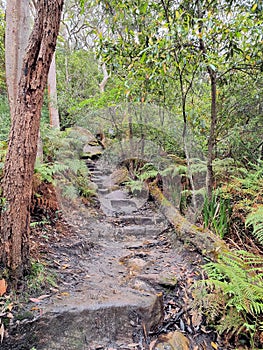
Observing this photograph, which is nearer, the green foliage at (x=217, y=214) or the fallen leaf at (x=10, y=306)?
the fallen leaf at (x=10, y=306)

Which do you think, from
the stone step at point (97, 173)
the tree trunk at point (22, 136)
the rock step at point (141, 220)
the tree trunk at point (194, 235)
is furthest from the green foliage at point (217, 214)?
the stone step at point (97, 173)

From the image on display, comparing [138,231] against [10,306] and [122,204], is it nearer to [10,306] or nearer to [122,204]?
[122,204]

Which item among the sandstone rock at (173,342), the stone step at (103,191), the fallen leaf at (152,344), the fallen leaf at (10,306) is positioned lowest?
the fallen leaf at (152,344)

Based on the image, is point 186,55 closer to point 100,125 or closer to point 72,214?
point 72,214

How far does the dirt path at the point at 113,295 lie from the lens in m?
1.55

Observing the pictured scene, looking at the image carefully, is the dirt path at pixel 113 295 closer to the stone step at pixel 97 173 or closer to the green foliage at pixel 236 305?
the green foliage at pixel 236 305

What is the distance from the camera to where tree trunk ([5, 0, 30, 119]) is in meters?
2.79

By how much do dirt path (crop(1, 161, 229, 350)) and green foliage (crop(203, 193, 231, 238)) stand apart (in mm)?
438

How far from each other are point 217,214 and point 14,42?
130 inches

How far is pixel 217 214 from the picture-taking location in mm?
3166

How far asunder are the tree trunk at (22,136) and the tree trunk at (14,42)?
1.23 m

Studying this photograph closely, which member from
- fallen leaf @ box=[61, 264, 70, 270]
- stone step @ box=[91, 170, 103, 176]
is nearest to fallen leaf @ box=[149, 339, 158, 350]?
fallen leaf @ box=[61, 264, 70, 270]

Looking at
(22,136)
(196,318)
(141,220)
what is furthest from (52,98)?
(196,318)

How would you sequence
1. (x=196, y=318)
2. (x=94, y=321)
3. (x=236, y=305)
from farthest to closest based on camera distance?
1. (x=196, y=318)
2. (x=94, y=321)
3. (x=236, y=305)
